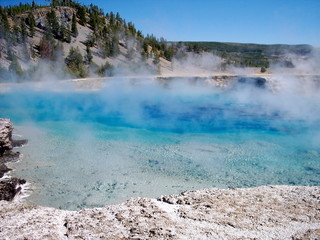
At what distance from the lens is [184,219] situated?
3621 millimetres

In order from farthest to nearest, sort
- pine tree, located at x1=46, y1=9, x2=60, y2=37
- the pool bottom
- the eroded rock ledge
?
pine tree, located at x1=46, y1=9, x2=60, y2=37
the pool bottom
the eroded rock ledge

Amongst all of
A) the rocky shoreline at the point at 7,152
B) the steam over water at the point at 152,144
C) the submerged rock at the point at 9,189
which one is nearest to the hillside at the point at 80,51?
the steam over water at the point at 152,144

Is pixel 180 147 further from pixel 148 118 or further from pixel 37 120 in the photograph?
pixel 37 120

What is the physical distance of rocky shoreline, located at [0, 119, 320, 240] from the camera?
323 cm

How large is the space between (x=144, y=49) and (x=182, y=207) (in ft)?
123

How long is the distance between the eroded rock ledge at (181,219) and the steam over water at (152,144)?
2010 mm

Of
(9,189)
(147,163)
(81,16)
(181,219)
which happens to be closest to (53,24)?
(81,16)

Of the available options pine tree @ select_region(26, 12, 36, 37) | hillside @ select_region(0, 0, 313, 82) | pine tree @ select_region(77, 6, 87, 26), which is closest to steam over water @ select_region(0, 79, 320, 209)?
hillside @ select_region(0, 0, 313, 82)

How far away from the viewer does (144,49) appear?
131 ft

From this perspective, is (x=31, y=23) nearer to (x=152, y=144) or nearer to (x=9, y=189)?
(x=152, y=144)

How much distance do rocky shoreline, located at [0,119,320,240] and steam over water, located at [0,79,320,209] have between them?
1990 mm

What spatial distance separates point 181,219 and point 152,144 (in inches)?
249

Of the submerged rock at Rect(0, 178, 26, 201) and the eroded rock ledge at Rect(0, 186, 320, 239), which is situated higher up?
the eroded rock ledge at Rect(0, 186, 320, 239)

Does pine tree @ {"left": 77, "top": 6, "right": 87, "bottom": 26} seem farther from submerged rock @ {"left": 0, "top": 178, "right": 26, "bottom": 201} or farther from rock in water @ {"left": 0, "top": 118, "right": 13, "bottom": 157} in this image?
submerged rock @ {"left": 0, "top": 178, "right": 26, "bottom": 201}
